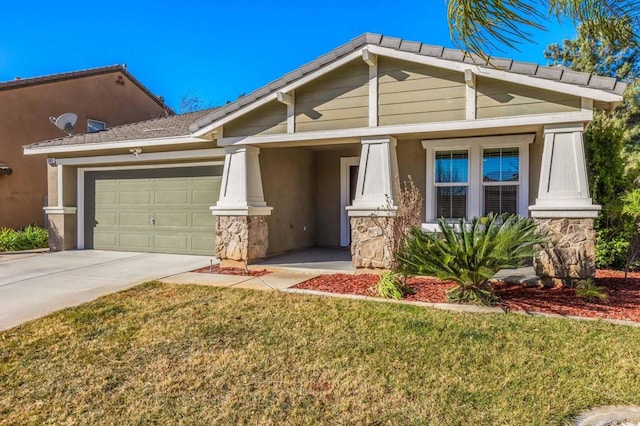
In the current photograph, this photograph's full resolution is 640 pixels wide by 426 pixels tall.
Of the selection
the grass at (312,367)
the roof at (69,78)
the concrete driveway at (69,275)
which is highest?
the roof at (69,78)

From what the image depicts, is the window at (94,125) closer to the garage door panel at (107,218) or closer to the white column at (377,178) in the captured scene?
the garage door panel at (107,218)

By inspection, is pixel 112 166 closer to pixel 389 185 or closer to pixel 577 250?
pixel 389 185

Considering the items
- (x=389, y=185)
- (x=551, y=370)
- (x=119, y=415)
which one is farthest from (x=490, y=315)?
(x=119, y=415)

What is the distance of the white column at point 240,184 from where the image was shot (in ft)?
29.5

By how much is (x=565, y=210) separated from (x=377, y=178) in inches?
124

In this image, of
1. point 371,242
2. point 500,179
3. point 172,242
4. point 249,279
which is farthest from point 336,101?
point 172,242

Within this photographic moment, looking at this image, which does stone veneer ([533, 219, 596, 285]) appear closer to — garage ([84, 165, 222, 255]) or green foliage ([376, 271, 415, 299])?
green foliage ([376, 271, 415, 299])

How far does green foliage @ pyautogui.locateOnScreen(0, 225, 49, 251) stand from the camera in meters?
12.5

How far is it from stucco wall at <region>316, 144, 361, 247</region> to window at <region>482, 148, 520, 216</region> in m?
4.14

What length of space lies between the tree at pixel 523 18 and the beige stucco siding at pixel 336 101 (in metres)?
3.87

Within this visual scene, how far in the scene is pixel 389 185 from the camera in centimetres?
777

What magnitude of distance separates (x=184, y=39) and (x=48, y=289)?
60.5 ft

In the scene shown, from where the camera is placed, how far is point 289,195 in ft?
36.0

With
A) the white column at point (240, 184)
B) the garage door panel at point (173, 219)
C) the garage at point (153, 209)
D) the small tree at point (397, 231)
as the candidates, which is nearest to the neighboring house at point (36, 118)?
the garage at point (153, 209)
